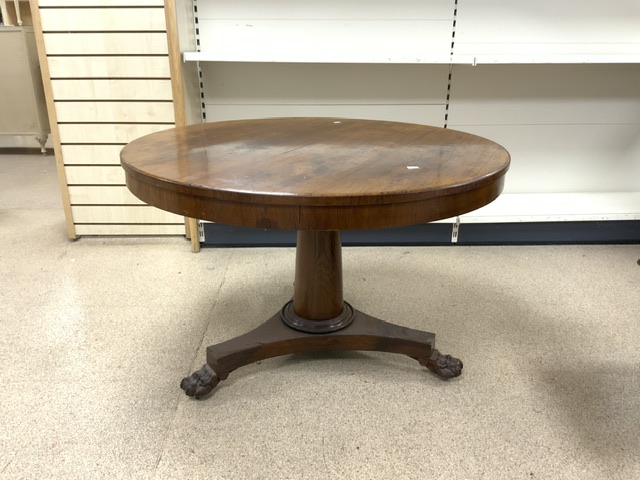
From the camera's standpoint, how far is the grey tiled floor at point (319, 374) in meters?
1.14

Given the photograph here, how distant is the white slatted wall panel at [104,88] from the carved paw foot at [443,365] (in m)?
1.54

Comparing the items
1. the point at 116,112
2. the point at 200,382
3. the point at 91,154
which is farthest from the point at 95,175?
the point at 200,382

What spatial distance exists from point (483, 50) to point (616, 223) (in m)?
1.08

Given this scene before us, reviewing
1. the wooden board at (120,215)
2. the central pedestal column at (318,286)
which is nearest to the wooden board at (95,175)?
the wooden board at (120,215)

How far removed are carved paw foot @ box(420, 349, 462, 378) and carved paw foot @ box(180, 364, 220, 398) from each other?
0.61 metres

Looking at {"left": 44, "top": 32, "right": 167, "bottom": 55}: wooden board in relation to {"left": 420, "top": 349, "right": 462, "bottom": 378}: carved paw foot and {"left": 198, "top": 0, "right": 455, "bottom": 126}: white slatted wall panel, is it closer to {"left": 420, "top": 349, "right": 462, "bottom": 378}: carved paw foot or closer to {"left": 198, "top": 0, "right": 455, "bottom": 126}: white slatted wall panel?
{"left": 198, "top": 0, "right": 455, "bottom": 126}: white slatted wall panel

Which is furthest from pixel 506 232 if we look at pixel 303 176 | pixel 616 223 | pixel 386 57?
pixel 303 176

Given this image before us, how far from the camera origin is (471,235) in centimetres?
238

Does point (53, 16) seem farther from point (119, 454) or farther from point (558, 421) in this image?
point (558, 421)

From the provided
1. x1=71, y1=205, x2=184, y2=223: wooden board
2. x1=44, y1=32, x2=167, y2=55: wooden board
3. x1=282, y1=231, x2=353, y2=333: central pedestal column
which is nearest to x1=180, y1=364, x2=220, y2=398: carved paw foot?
x1=282, y1=231, x2=353, y2=333: central pedestal column

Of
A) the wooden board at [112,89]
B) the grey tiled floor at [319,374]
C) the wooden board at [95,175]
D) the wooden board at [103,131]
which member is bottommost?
the grey tiled floor at [319,374]

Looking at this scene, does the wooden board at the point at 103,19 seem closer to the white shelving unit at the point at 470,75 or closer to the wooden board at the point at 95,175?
the white shelving unit at the point at 470,75

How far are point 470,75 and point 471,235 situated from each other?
2.52 feet

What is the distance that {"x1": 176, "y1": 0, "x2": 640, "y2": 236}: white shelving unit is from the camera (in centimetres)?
216
